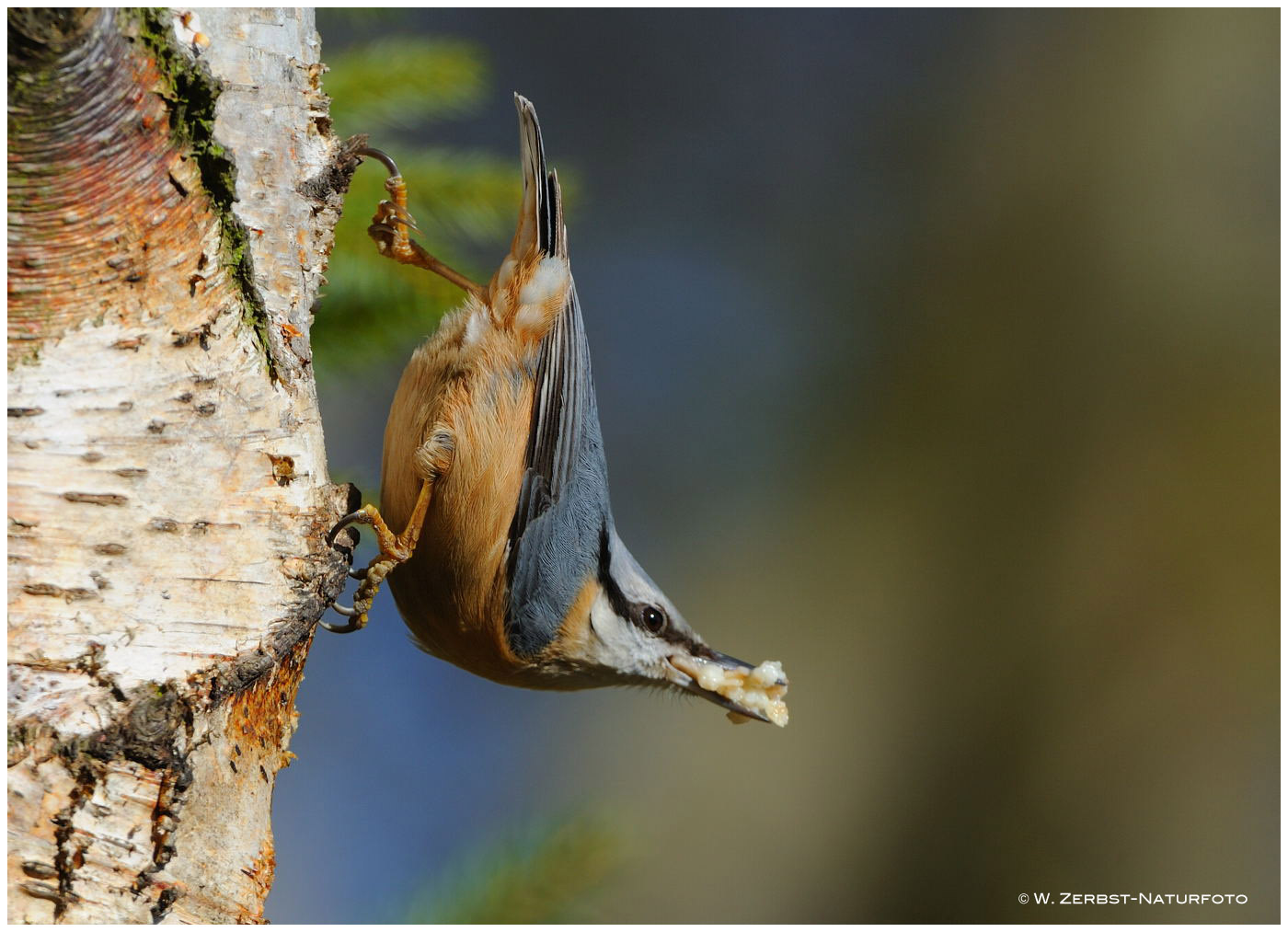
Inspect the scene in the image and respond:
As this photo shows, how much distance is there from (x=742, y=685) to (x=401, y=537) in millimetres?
610

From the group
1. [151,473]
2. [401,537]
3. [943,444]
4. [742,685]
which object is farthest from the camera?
[943,444]

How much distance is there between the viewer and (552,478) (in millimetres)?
1602

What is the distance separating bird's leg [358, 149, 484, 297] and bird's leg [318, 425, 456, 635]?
0.29 m

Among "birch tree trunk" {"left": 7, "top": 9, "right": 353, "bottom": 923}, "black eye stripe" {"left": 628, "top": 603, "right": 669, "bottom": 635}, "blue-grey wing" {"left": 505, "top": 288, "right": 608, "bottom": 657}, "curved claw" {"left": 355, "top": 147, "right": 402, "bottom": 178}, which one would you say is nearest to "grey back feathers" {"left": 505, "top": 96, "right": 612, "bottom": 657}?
"blue-grey wing" {"left": 505, "top": 288, "right": 608, "bottom": 657}

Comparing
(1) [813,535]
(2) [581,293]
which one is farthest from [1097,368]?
(2) [581,293]

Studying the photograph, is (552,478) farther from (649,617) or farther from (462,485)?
(649,617)

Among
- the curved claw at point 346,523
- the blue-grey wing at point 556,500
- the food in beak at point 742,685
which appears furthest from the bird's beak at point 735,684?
the curved claw at point 346,523

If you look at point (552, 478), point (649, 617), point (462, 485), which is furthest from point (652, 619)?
point (462, 485)

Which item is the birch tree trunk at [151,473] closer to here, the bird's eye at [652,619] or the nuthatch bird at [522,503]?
the nuthatch bird at [522,503]

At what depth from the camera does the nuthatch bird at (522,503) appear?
152 centimetres

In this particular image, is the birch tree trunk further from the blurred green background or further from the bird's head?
the blurred green background

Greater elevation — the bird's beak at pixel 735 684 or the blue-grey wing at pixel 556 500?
the blue-grey wing at pixel 556 500

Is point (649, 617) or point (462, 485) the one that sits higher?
point (462, 485)

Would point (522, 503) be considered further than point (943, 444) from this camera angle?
No
